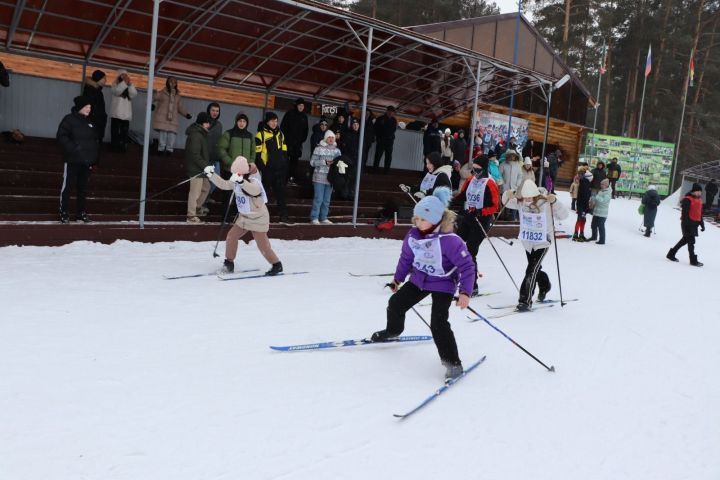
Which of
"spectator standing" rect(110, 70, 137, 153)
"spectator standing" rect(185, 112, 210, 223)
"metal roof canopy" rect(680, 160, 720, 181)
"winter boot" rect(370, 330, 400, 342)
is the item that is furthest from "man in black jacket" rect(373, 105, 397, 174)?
"metal roof canopy" rect(680, 160, 720, 181)

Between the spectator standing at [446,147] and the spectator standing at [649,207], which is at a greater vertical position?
the spectator standing at [446,147]

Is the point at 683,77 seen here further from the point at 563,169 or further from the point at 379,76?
the point at 379,76

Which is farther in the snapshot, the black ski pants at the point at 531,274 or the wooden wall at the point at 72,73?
the wooden wall at the point at 72,73

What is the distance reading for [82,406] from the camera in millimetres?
3461

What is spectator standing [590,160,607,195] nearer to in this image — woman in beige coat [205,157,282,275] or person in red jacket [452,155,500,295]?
person in red jacket [452,155,500,295]

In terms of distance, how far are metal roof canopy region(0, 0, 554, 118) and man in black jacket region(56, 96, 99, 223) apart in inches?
109

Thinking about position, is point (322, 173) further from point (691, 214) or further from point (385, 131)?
point (691, 214)

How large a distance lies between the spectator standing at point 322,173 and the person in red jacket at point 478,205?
3491mm

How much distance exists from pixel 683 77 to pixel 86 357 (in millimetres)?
45452

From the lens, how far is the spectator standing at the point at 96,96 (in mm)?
9789

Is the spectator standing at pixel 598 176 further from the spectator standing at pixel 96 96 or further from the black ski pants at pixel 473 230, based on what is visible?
the spectator standing at pixel 96 96

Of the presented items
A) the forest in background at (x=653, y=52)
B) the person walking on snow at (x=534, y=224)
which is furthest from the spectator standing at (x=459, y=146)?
the forest in background at (x=653, y=52)

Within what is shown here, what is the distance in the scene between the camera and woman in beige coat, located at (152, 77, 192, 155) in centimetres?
1125

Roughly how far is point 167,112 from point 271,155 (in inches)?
110
